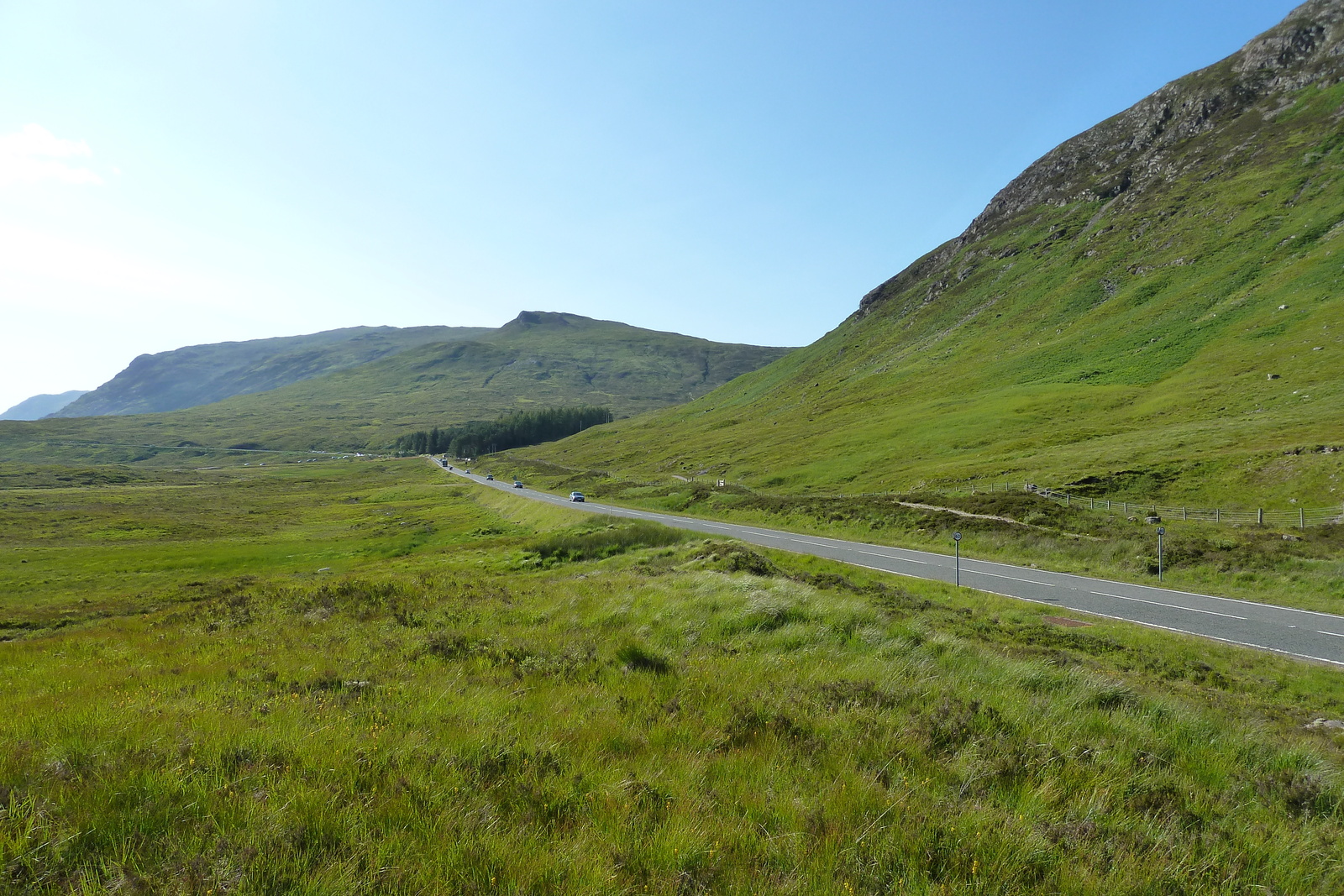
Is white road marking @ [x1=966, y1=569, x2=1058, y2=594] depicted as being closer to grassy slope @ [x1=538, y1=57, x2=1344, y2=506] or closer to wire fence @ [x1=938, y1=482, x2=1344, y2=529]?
wire fence @ [x1=938, y1=482, x2=1344, y2=529]

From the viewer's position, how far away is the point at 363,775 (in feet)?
16.0

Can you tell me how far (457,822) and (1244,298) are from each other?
135m

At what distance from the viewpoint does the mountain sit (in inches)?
2271

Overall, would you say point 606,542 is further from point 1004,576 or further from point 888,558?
point 1004,576

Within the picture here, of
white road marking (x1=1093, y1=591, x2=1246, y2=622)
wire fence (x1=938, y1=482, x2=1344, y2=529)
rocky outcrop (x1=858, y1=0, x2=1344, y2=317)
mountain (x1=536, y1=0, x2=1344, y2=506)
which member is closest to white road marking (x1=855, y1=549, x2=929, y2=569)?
white road marking (x1=1093, y1=591, x2=1246, y2=622)

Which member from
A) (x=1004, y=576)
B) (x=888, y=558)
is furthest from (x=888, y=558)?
(x=1004, y=576)

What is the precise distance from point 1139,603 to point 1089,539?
36.6 ft

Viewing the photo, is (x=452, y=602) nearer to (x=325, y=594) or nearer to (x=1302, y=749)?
(x=325, y=594)

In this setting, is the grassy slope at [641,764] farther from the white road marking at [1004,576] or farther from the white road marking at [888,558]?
the white road marking at [888,558]

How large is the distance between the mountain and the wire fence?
3.41m

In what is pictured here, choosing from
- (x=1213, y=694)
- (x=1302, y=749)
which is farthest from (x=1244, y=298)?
(x=1302, y=749)

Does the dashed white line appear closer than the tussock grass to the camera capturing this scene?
No

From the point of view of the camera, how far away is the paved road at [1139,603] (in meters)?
18.8

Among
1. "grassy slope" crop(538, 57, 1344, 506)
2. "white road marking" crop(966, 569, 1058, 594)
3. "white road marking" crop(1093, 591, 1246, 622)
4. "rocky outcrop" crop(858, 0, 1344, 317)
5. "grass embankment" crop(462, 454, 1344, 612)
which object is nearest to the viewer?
"white road marking" crop(1093, 591, 1246, 622)
